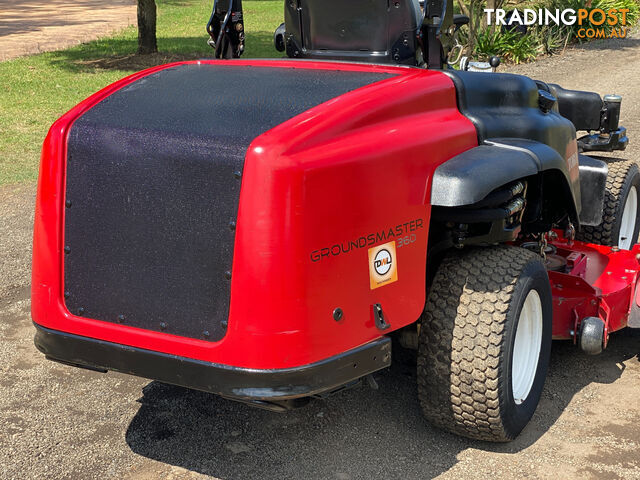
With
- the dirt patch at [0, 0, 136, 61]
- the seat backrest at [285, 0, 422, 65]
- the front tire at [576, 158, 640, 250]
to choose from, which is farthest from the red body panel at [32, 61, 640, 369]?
the dirt patch at [0, 0, 136, 61]

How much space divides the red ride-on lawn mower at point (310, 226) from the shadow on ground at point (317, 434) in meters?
0.18

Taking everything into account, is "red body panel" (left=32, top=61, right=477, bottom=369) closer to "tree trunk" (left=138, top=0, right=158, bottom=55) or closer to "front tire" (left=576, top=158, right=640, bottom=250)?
"front tire" (left=576, top=158, right=640, bottom=250)

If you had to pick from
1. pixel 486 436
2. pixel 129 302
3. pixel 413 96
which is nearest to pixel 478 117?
pixel 413 96

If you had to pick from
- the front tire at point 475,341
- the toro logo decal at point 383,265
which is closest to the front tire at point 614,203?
the front tire at point 475,341

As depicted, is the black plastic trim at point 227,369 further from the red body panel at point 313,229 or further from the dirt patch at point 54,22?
the dirt patch at point 54,22

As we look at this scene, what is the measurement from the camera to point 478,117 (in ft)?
11.7

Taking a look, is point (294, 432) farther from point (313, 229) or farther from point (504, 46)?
point (504, 46)

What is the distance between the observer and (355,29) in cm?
390

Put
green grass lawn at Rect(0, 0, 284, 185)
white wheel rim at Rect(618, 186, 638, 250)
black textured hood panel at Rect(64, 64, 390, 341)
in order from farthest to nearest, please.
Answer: green grass lawn at Rect(0, 0, 284, 185) < white wheel rim at Rect(618, 186, 638, 250) < black textured hood panel at Rect(64, 64, 390, 341)

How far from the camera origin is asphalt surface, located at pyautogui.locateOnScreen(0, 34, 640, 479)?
11.3ft

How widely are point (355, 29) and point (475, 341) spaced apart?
1.48 meters

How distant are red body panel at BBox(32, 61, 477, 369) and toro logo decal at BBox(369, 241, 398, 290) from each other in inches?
0.9

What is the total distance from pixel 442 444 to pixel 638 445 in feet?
2.63

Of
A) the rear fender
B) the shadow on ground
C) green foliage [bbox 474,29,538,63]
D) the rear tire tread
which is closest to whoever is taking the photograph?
the rear fender
